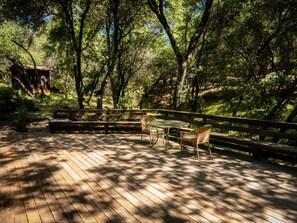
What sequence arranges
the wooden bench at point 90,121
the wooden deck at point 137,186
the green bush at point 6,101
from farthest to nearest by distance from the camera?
the green bush at point 6,101, the wooden bench at point 90,121, the wooden deck at point 137,186

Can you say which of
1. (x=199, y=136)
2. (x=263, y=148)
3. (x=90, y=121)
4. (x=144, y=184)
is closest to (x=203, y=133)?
(x=199, y=136)

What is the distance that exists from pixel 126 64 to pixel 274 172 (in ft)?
61.1

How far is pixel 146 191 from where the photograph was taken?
13.7 feet

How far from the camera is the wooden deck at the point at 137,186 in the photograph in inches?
134

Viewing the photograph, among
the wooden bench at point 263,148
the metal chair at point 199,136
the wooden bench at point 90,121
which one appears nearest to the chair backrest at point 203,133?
the metal chair at point 199,136

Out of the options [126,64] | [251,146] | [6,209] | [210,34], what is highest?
[210,34]

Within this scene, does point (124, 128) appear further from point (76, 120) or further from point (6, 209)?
point (6, 209)

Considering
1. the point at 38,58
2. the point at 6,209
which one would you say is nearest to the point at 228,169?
the point at 6,209

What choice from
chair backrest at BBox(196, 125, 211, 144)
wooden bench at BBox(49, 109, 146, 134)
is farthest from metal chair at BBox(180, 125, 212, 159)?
wooden bench at BBox(49, 109, 146, 134)

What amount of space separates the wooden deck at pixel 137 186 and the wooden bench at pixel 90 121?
2427mm

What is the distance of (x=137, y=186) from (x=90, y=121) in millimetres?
5884

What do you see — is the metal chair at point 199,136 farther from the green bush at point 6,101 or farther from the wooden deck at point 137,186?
the green bush at point 6,101

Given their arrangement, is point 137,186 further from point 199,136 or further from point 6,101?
point 6,101

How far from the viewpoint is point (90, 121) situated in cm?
970
